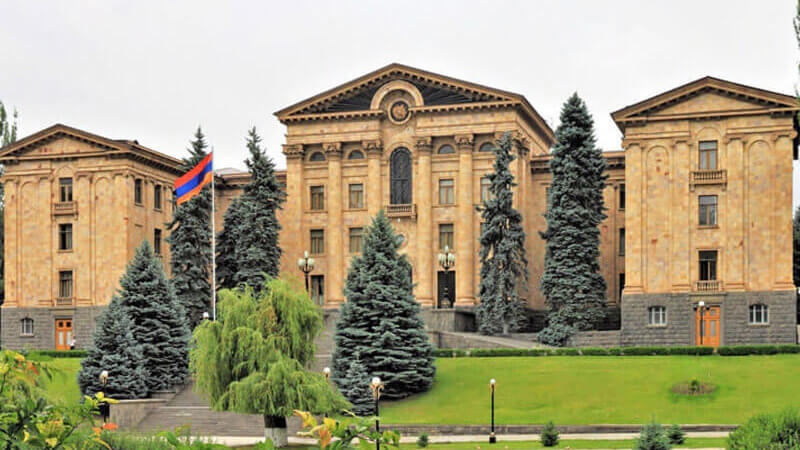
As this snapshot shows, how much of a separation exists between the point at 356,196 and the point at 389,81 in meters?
7.51

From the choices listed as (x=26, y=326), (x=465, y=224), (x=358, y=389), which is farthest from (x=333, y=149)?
(x=358, y=389)

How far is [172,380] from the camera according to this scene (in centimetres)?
4409

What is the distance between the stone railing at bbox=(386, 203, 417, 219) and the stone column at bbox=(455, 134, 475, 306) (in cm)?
288

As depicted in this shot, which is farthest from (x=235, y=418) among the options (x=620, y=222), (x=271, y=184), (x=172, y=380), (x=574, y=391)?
(x=620, y=222)

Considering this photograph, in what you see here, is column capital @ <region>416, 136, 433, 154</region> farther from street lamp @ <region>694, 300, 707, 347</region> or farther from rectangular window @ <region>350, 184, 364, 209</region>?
street lamp @ <region>694, 300, 707, 347</region>

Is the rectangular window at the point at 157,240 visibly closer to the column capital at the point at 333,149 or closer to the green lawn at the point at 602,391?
the column capital at the point at 333,149

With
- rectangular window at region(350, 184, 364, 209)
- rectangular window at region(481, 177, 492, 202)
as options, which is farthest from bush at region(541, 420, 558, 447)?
rectangular window at region(350, 184, 364, 209)

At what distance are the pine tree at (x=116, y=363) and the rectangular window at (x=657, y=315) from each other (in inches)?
1016

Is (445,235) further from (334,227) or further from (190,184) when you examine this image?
(190,184)

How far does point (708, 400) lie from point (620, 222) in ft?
79.1

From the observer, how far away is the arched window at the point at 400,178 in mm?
60375

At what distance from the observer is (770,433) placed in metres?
11.2

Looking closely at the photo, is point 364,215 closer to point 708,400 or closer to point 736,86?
point 736,86

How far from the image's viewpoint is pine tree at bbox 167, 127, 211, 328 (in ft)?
178
